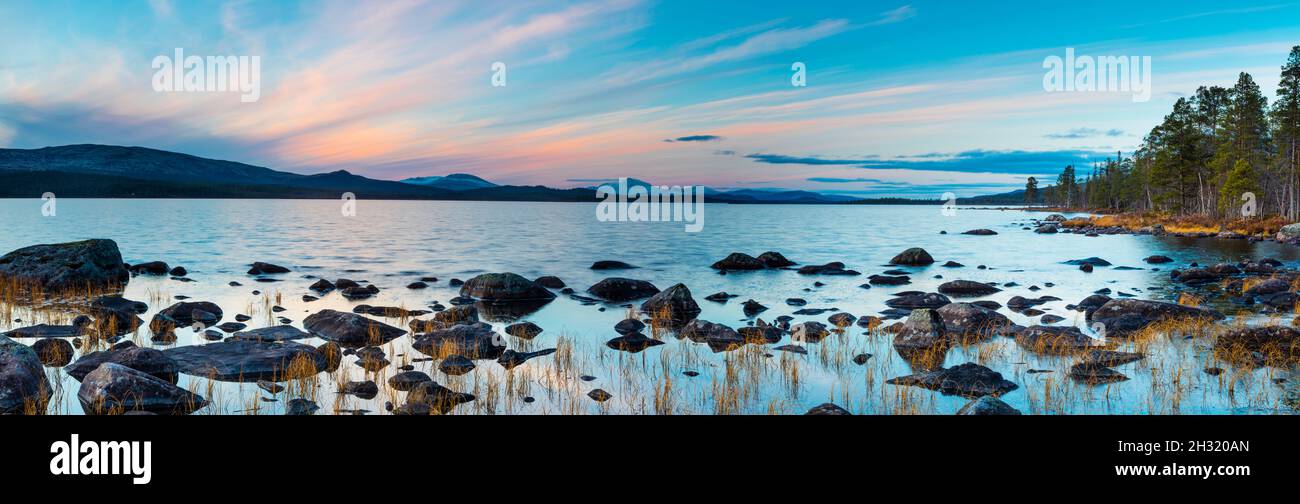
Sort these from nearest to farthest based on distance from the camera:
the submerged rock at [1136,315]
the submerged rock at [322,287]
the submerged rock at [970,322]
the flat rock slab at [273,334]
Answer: the flat rock slab at [273,334] → the submerged rock at [970,322] → the submerged rock at [1136,315] → the submerged rock at [322,287]

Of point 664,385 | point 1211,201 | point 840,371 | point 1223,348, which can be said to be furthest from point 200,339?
point 1211,201

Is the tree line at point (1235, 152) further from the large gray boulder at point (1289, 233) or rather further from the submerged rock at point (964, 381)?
the submerged rock at point (964, 381)

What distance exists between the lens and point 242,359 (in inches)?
532

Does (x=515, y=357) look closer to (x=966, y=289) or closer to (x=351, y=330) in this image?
(x=351, y=330)

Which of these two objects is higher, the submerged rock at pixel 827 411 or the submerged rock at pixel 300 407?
the submerged rock at pixel 827 411

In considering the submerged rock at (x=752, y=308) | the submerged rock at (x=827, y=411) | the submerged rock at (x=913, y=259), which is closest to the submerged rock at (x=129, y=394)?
the submerged rock at (x=827, y=411)

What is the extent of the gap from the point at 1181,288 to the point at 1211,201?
84682 millimetres

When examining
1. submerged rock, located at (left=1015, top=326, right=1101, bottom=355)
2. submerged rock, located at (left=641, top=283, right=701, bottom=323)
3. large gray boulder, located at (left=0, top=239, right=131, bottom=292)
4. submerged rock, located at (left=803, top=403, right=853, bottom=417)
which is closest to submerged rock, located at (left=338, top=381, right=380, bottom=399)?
submerged rock, located at (left=803, top=403, right=853, bottom=417)

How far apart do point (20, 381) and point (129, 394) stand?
1781mm

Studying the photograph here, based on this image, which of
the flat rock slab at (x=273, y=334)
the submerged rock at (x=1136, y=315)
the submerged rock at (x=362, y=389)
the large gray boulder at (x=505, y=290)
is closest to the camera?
the submerged rock at (x=362, y=389)

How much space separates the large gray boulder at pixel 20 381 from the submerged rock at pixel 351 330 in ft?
17.4

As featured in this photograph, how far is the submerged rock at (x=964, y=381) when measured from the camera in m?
11.8

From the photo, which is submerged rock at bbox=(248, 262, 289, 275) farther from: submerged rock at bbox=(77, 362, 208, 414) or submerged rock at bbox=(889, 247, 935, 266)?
submerged rock at bbox=(889, 247, 935, 266)

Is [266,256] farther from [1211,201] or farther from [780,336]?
[1211,201]
